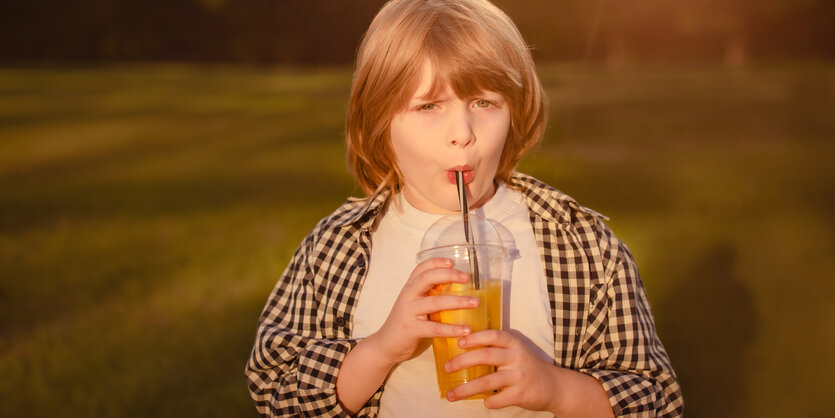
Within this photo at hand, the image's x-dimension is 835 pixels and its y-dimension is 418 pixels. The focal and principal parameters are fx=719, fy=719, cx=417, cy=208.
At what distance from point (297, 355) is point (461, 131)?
43 centimetres

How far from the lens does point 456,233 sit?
1003 millimetres

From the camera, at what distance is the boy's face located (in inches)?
39.3

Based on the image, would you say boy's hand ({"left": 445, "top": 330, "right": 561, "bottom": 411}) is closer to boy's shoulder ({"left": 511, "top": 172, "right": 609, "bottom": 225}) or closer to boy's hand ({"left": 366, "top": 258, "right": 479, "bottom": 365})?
boy's hand ({"left": 366, "top": 258, "right": 479, "bottom": 365})

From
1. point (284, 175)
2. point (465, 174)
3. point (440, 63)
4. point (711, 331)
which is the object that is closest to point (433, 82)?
point (440, 63)

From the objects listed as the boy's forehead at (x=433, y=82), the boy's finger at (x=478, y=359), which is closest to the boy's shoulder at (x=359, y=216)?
the boy's forehead at (x=433, y=82)

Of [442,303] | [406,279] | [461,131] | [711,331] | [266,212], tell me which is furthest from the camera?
[266,212]

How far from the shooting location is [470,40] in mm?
1012

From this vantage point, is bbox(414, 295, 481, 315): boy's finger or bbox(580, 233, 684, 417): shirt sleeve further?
bbox(580, 233, 684, 417): shirt sleeve

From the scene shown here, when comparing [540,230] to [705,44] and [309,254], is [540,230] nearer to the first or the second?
[309,254]

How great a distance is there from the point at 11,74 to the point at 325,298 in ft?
10.2

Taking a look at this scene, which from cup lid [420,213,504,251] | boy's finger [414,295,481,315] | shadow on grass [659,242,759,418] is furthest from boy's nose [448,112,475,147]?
shadow on grass [659,242,759,418]

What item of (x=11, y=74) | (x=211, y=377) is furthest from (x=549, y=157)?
(x=11, y=74)

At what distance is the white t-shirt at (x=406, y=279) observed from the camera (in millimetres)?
1048

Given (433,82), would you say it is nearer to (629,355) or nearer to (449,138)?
(449,138)
